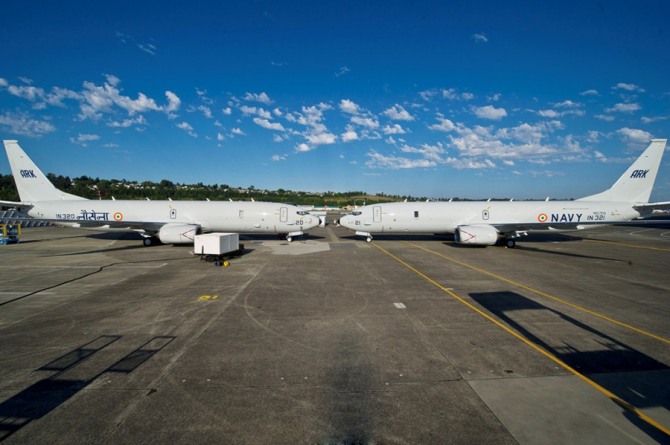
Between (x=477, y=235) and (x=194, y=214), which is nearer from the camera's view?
(x=477, y=235)

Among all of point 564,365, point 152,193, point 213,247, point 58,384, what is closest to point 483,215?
point 564,365

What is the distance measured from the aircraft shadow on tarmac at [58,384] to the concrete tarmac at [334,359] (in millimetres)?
38

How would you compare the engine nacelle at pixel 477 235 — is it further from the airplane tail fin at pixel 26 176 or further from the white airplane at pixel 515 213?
the airplane tail fin at pixel 26 176

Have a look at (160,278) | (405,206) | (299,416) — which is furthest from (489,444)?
(405,206)

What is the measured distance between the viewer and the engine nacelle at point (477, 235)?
26188 mm

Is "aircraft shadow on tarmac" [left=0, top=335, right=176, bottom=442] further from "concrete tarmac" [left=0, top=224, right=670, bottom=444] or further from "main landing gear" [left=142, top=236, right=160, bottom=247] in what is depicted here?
"main landing gear" [left=142, top=236, right=160, bottom=247]

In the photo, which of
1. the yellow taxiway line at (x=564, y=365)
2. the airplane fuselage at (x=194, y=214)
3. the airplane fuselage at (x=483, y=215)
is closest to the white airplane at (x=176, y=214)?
the airplane fuselage at (x=194, y=214)

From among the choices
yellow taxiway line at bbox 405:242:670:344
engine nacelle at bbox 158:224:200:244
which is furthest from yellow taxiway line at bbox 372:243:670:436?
engine nacelle at bbox 158:224:200:244

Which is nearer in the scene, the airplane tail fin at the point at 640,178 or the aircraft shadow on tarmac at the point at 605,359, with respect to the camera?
the aircraft shadow on tarmac at the point at 605,359

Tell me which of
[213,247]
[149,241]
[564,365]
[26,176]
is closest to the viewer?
[564,365]

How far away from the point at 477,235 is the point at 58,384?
2765 cm

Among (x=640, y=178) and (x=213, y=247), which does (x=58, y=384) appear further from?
(x=640, y=178)

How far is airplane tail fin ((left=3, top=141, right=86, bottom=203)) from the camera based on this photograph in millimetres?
29547

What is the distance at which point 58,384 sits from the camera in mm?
6461
